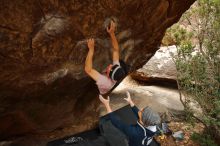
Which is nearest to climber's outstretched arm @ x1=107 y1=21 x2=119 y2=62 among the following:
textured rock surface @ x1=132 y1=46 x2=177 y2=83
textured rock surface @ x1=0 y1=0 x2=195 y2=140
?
textured rock surface @ x1=0 y1=0 x2=195 y2=140

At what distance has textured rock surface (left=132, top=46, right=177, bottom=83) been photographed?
1023 centimetres

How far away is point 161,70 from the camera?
34.1ft

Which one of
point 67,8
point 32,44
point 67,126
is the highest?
point 67,8

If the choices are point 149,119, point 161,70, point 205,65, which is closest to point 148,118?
point 149,119

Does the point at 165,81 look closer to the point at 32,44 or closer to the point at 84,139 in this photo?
the point at 84,139

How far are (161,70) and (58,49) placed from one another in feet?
18.0

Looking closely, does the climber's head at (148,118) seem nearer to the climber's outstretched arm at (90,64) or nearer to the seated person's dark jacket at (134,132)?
the seated person's dark jacket at (134,132)

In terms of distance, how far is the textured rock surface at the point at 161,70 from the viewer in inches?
403

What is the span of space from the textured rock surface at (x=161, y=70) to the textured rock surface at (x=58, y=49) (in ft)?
8.47

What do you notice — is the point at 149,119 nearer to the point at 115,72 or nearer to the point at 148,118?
the point at 148,118

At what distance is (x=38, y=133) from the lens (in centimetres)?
743

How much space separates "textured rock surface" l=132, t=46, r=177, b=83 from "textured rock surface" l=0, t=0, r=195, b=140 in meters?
2.58

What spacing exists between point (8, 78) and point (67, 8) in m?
1.54

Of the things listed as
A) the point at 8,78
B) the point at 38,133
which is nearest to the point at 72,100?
the point at 38,133
